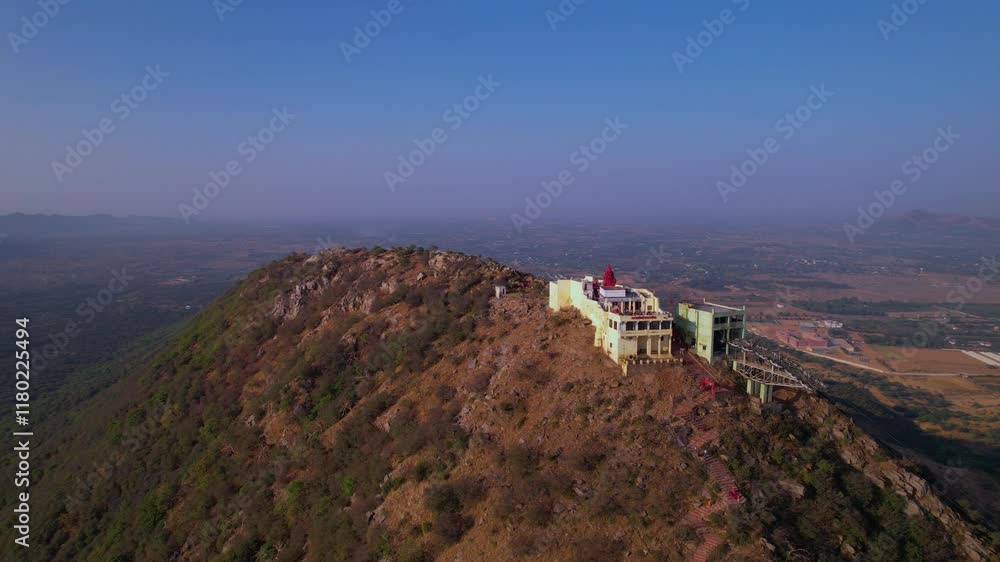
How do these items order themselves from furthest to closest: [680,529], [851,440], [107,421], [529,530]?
[107,421], [851,440], [529,530], [680,529]

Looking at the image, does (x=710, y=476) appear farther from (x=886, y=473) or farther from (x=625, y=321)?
(x=886, y=473)

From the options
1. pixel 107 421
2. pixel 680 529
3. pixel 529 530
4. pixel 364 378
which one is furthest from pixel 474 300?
pixel 107 421

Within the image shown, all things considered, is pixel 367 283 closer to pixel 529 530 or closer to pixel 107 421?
pixel 107 421

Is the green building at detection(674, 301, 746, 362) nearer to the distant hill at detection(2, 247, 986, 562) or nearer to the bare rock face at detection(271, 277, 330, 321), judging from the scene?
the distant hill at detection(2, 247, 986, 562)

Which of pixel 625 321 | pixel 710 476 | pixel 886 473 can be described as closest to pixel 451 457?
pixel 625 321

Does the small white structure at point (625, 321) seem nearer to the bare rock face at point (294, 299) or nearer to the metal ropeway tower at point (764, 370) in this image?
the metal ropeway tower at point (764, 370)

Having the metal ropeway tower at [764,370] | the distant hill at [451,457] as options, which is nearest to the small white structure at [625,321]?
the distant hill at [451,457]
